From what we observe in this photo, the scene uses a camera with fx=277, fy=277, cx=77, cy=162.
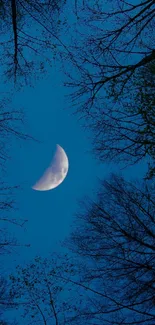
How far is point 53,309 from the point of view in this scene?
9.52 meters

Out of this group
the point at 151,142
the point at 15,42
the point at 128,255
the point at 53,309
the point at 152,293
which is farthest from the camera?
the point at 53,309

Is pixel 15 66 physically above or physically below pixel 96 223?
above

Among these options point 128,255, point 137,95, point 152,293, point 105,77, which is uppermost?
point 105,77

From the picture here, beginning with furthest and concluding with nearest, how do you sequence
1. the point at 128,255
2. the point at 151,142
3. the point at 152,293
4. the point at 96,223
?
the point at 96,223
the point at 128,255
the point at 152,293
the point at 151,142

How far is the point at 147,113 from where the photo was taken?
239 inches

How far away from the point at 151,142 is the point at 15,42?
353 centimetres

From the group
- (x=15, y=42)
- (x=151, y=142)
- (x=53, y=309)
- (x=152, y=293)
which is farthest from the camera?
(x=53, y=309)

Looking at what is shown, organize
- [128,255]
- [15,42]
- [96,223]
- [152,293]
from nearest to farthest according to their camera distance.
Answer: [15,42]
[152,293]
[128,255]
[96,223]

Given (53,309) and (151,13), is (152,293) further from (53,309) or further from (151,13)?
(151,13)

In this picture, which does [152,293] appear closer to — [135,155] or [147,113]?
[135,155]

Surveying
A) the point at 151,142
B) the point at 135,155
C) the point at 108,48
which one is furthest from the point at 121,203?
the point at 108,48

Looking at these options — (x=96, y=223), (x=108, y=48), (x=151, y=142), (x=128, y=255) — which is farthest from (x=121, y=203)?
(x=108, y=48)

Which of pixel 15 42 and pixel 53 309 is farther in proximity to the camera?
pixel 53 309

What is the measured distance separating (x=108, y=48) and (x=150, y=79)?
1.18 meters
